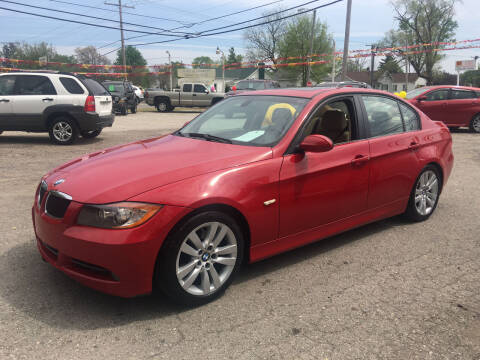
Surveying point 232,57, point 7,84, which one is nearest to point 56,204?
point 7,84

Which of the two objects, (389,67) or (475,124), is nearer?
(475,124)

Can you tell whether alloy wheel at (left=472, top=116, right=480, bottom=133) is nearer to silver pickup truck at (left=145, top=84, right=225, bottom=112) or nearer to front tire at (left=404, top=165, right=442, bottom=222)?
front tire at (left=404, top=165, right=442, bottom=222)

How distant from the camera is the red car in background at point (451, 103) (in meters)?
14.2

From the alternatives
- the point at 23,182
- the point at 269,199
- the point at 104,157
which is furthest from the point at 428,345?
the point at 23,182

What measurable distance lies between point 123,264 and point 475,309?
2517mm

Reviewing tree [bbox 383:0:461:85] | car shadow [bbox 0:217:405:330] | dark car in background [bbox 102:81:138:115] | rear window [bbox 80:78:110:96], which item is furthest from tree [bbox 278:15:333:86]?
car shadow [bbox 0:217:405:330]

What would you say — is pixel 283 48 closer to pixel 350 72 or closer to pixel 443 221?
pixel 350 72

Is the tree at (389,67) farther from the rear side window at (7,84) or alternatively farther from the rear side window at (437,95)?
the rear side window at (7,84)

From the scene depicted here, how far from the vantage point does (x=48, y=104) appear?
10227mm

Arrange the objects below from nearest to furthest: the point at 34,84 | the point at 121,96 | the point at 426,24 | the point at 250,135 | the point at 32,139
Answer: the point at 250,135 < the point at 34,84 < the point at 32,139 < the point at 121,96 < the point at 426,24

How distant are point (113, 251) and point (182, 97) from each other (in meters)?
24.9

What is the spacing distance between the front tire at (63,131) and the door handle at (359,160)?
8.52 m

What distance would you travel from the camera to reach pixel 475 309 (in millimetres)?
3004

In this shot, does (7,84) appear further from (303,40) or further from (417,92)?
(303,40)
